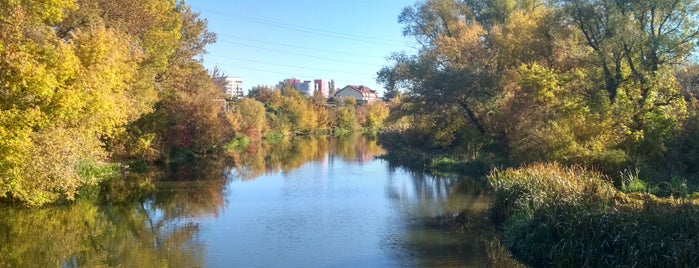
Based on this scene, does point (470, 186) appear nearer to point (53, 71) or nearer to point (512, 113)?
point (512, 113)

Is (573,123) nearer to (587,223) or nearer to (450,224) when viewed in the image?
(450,224)

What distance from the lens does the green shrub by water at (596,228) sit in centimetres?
894

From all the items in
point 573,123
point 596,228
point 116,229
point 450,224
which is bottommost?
point 450,224

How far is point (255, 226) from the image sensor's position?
49.1 ft

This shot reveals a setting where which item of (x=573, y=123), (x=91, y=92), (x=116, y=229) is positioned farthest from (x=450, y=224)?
(x=91, y=92)

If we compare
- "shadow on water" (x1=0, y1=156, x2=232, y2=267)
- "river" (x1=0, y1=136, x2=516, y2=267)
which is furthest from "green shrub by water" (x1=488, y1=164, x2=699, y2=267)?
"shadow on water" (x1=0, y1=156, x2=232, y2=267)

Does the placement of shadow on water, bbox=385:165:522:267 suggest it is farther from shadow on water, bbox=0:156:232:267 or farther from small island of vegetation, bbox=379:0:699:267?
shadow on water, bbox=0:156:232:267

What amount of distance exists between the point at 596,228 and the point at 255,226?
8896mm

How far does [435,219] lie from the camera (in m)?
15.7

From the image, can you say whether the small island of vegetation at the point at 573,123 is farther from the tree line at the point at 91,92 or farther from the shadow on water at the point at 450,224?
the tree line at the point at 91,92

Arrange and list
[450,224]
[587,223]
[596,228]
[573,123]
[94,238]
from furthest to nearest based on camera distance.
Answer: [573,123] → [450,224] → [94,238] → [587,223] → [596,228]

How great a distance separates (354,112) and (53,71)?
79922 millimetres

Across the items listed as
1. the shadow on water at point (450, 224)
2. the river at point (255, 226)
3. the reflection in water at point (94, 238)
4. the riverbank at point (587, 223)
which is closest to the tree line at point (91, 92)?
the reflection in water at point (94, 238)

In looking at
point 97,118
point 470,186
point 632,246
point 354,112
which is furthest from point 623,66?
point 354,112
